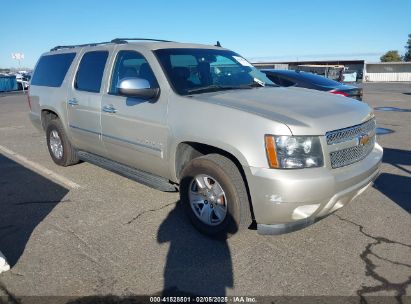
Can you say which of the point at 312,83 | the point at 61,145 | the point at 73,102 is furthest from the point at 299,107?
the point at 312,83

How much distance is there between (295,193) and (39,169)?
4818 mm

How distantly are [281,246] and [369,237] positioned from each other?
92 cm

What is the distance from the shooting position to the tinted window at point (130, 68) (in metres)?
4.32

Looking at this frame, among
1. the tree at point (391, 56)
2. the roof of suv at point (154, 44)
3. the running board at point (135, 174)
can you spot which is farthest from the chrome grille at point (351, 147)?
the tree at point (391, 56)

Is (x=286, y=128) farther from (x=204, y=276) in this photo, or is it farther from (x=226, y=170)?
(x=204, y=276)

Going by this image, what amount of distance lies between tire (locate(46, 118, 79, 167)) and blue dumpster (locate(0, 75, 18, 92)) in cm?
3372

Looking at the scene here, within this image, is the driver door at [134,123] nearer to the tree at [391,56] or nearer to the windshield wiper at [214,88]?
the windshield wiper at [214,88]

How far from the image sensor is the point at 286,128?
311 cm

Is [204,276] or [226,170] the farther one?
[226,170]

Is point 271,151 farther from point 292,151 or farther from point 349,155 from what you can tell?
point 349,155

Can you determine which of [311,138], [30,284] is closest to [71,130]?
[30,284]

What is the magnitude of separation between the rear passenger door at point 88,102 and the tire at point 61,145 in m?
0.40

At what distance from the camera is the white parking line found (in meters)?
5.58

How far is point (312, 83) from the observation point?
9070 mm
